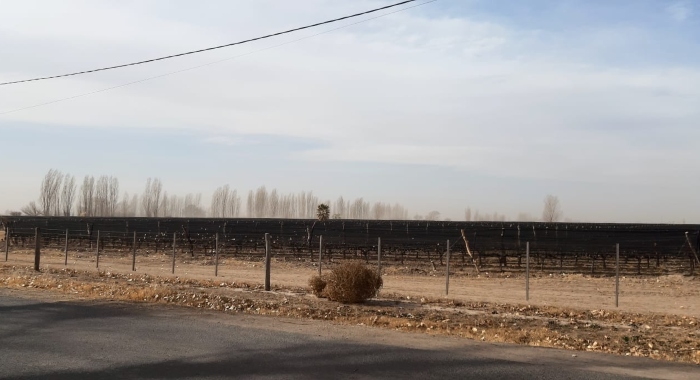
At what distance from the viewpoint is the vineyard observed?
36.5 metres

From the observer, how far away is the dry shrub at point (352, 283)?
1783 centimetres

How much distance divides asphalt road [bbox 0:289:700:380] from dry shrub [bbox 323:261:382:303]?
4.64 meters

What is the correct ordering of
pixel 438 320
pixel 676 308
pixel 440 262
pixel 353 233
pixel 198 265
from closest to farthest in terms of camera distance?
pixel 438 320, pixel 676 308, pixel 198 265, pixel 440 262, pixel 353 233

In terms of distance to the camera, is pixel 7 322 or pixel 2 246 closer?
pixel 7 322

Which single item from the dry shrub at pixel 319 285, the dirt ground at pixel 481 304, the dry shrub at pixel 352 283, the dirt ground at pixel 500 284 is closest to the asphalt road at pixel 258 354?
the dirt ground at pixel 481 304

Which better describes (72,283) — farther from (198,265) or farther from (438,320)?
(198,265)

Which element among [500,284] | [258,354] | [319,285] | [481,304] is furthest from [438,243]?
[258,354]

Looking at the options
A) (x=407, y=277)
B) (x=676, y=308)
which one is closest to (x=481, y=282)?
(x=407, y=277)

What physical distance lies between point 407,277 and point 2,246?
3541 centimetres

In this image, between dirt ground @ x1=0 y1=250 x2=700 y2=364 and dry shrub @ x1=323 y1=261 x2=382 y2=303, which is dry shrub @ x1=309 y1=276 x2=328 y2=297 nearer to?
dirt ground @ x1=0 y1=250 x2=700 y2=364

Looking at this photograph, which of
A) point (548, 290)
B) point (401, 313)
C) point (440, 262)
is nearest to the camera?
point (401, 313)

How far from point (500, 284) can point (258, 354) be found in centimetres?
2033

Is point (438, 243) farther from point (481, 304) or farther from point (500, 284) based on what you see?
point (481, 304)

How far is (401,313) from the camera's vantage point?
16.0 metres
